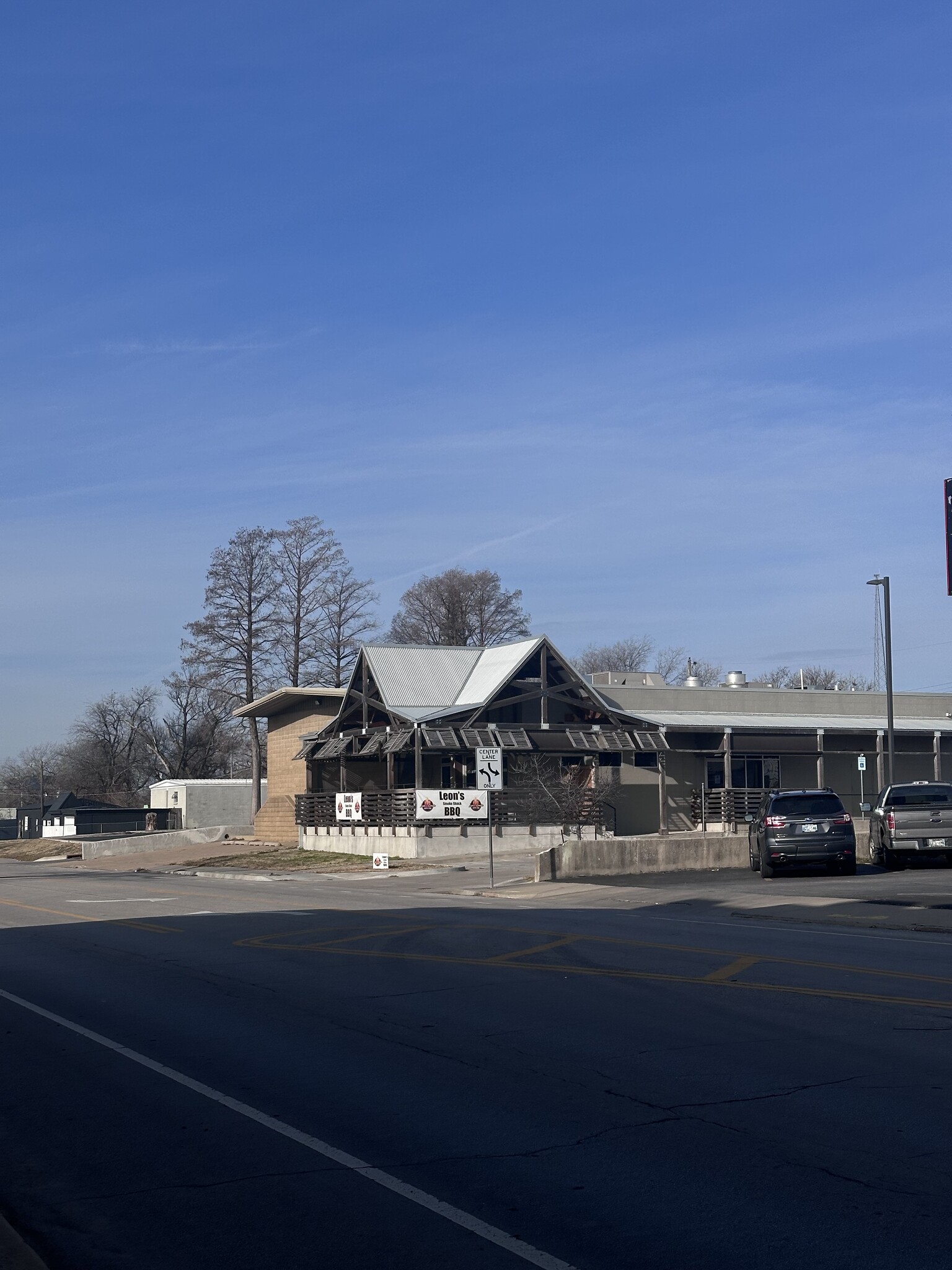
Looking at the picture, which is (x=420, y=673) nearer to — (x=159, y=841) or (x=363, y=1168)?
(x=159, y=841)

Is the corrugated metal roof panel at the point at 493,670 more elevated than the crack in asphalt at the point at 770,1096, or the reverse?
the corrugated metal roof panel at the point at 493,670

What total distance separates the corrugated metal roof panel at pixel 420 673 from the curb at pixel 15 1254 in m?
39.1

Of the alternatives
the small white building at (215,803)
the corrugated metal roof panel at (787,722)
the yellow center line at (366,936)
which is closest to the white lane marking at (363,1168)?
the yellow center line at (366,936)

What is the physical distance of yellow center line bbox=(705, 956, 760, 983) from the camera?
42.2ft

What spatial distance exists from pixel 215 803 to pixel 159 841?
39.8ft

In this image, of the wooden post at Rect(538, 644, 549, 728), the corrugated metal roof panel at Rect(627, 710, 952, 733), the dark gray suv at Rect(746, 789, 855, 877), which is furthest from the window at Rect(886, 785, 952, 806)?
the wooden post at Rect(538, 644, 549, 728)

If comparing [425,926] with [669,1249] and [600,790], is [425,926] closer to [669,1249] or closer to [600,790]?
[669,1249]

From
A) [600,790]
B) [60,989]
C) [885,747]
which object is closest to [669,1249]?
[60,989]

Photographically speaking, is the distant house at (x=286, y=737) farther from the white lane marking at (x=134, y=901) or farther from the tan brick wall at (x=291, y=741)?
the white lane marking at (x=134, y=901)

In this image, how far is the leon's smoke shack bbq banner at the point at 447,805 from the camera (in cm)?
4131

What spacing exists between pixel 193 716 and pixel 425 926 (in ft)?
276

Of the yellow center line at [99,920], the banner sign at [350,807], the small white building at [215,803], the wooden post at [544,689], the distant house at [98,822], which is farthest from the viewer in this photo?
the distant house at [98,822]

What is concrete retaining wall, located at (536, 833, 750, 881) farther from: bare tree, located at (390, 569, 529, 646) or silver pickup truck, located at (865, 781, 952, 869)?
bare tree, located at (390, 569, 529, 646)

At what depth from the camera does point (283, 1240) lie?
18.4ft
